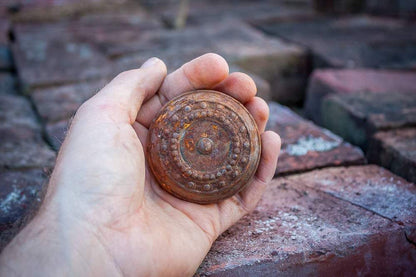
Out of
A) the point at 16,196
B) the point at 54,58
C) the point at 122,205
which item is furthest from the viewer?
the point at 54,58

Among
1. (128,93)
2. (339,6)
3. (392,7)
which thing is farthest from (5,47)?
(392,7)

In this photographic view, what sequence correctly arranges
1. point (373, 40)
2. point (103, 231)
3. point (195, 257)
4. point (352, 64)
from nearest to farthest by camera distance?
1. point (103, 231)
2. point (195, 257)
3. point (352, 64)
4. point (373, 40)

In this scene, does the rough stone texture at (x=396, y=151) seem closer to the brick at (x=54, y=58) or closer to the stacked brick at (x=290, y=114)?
the stacked brick at (x=290, y=114)

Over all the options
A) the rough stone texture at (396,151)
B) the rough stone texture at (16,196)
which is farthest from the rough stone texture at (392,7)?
the rough stone texture at (16,196)

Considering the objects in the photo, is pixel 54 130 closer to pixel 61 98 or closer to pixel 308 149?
pixel 61 98

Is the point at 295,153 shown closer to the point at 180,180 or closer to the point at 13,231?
the point at 180,180

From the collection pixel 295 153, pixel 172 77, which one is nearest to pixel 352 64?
pixel 295 153

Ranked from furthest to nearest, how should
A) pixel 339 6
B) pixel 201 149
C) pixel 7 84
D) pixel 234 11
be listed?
pixel 234 11 < pixel 339 6 < pixel 7 84 < pixel 201 149

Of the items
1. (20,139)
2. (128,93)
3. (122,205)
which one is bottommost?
(20,139)
